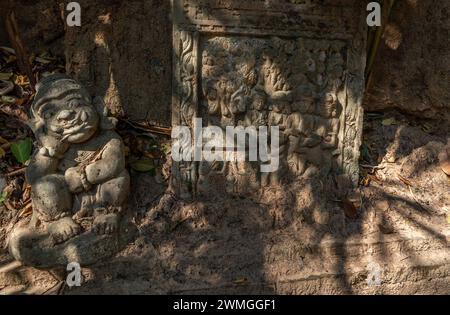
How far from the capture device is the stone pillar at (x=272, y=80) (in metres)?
2.92

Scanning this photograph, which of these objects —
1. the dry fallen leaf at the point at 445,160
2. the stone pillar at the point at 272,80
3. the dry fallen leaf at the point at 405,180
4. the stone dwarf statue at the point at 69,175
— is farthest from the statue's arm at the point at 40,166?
the dry fallen leaf at the point at 445,160

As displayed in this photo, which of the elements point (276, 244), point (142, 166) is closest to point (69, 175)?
point (142, 166)

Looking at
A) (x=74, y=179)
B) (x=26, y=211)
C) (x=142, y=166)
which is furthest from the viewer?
(x=142, y=166)

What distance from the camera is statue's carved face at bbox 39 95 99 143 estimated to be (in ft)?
8.72

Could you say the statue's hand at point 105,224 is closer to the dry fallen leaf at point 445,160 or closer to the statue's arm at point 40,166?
the statue's arm at point 40,166

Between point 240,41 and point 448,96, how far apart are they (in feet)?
6.81

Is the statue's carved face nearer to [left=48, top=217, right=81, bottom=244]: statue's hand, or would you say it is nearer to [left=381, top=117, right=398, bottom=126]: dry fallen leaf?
[left=48, top=217, right=81, bottom=244]: statue's hand

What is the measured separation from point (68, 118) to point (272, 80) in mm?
1366

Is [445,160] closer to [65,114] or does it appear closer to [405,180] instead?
[405,180]

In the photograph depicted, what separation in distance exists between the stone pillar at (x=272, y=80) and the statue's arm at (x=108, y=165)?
16.4 inches

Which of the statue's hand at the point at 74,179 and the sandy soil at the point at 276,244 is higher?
the statue's hand at the point at 74,179

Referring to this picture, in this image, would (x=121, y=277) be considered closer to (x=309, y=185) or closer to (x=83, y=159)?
(x=83, y=159)

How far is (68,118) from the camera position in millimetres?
2652

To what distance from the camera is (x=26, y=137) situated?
319 cm
